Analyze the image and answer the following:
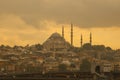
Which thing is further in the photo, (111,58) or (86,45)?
(86,45)

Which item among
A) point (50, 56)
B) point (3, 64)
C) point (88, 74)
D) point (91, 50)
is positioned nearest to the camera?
point (88, 74)

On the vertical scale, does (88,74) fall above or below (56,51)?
below

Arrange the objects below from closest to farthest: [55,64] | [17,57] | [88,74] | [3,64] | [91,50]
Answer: [88,74]
[3,64]
[55,64]
[17,57]
[91,50]

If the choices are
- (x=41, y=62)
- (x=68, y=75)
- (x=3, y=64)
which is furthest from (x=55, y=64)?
(x=68, y=75)

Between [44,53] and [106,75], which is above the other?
[44,53]

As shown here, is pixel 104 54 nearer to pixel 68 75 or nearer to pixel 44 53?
pixel 44 53

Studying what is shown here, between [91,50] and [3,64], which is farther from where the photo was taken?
[91,50]

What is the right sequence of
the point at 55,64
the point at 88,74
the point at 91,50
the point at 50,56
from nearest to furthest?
the point at 88,74, the point at 55,64, the point at 50,56, the point at 91,50

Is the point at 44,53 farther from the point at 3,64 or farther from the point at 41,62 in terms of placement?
the point at 3,64

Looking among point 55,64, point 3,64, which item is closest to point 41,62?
point 55,64
